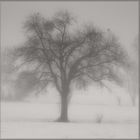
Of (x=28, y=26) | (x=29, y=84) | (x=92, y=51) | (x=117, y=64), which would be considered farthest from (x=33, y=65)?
(x=117, y=64)

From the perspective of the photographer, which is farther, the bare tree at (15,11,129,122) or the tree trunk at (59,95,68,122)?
the tree trunk at (59,95,68,122)

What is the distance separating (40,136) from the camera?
60.1ft

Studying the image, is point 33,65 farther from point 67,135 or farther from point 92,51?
point 67,135

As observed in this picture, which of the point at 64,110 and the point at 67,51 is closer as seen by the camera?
the point at 67,51

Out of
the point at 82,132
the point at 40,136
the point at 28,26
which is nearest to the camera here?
the point at 40,136

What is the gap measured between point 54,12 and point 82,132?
11.4 meters

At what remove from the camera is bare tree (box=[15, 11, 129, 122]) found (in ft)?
88.2

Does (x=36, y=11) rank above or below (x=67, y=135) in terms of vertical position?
above

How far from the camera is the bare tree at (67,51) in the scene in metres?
26.9

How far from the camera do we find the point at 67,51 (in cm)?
2734

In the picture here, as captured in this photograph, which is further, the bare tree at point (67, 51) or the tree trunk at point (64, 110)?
the tree trunk at point (64, 110)

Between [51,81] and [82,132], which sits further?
[51,81]

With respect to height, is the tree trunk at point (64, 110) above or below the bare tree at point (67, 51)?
below

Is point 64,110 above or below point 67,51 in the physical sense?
below
